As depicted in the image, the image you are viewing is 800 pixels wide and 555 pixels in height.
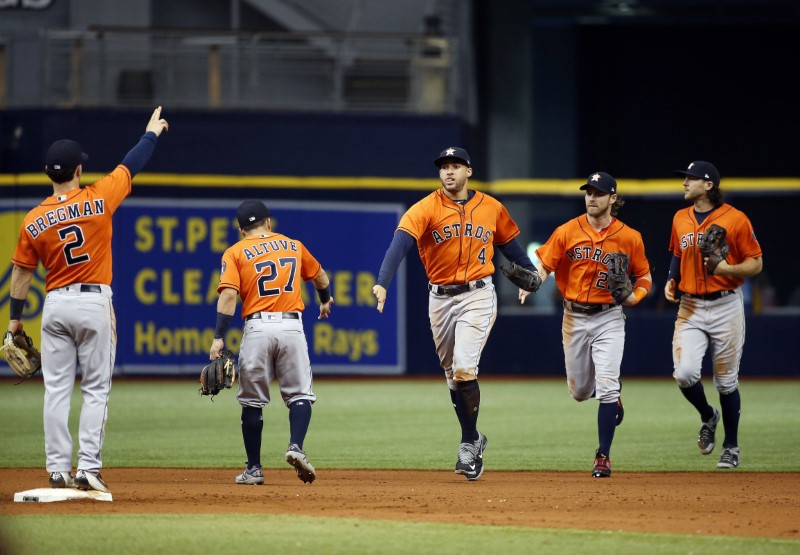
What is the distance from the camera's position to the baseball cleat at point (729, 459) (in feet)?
31.8

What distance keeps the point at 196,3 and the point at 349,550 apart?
18.3m

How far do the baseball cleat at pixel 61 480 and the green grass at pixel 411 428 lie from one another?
2.45 m

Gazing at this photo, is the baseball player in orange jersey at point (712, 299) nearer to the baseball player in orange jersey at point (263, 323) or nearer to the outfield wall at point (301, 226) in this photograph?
the baseball player in orange jersey at point (263, 323)

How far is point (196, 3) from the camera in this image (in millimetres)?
22719

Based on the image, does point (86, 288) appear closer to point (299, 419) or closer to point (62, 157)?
point (62, 157)

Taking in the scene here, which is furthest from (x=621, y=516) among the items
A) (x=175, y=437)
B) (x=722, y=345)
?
(x=175, y=437)

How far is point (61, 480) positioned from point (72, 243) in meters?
1.39

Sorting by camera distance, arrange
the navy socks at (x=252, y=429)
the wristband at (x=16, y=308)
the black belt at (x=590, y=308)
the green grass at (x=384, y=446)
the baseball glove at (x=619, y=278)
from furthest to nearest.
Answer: the black belt at (x=590, y=308) < the baseball glove at (x=619, y=278) < the navy socks at (x=252, y=429) < the wristband at (x=16, y=308) < the green grass at (x=384, y=446)

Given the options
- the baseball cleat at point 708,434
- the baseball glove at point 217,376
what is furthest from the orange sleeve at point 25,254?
the baseball cleat at point 708,434

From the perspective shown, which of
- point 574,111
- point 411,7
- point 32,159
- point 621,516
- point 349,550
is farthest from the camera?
point 574,111

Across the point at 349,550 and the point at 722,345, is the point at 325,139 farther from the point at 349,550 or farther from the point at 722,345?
the point at 349,550

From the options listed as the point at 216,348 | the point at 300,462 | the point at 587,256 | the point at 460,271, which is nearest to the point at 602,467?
the point at 587,256

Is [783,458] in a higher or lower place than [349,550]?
lower

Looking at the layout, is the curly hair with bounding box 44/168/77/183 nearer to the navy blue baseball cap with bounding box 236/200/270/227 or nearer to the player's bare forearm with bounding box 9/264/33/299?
the player's bare forearm with bounding box 9/264/33/299
